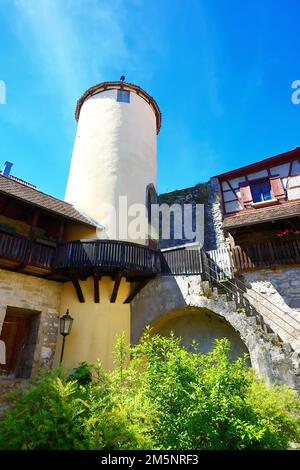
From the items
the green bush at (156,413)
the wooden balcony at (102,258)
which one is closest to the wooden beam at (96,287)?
the wooden balcony at (102,258)

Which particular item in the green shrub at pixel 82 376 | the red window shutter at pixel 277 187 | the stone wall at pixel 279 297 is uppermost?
the red window shutter at pixel 277 187

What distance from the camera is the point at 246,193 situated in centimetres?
1455

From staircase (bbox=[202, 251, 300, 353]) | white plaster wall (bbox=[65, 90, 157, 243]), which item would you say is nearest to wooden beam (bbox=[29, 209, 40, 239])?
white plaster wall (bbox=[65, 90, 157, 243])

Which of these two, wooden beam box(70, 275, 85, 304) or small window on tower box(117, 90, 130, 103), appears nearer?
wooden beam box(70, 275, 85, 304)

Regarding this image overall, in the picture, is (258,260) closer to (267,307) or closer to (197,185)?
(267,307)

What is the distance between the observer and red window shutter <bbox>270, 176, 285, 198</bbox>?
13553 mm

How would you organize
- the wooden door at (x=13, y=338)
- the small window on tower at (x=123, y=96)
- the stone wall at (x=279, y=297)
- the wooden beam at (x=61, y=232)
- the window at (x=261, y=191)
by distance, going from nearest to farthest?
the stone wall at (x=279, y=297) < the wooden door at (x=13, y=338) < the wooden beam at (x=61, y=232) < the window at (x=261, y=191) < the small window on tower at (x=123, y=96)

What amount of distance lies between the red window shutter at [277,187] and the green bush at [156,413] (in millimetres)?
10071

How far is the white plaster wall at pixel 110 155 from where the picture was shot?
12586mm

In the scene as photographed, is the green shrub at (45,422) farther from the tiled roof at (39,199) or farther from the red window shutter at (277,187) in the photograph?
the red window shutter at (277,187)

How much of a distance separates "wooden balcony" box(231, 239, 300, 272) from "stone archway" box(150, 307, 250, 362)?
218 centimetres

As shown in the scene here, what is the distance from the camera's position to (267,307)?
395 inches

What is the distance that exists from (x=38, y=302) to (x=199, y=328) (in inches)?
233

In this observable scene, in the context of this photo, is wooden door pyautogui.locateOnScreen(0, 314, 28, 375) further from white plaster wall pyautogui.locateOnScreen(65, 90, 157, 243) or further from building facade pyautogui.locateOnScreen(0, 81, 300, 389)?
white plaster wall pyautogui.locateOnScreen(65, 90, 157, 243)
